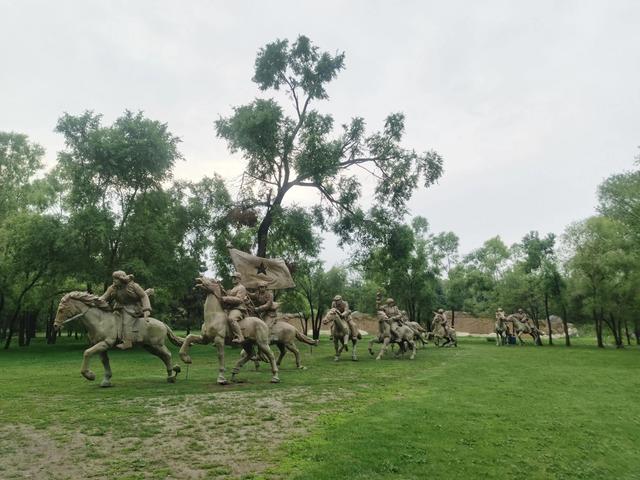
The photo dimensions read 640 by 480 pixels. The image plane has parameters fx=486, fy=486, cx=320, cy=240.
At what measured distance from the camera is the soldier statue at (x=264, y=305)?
16203mm

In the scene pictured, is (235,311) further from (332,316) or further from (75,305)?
(332,316)

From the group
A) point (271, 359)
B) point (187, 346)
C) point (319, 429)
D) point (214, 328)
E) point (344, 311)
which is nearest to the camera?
point (319, 429)

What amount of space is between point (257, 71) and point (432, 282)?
28.7m

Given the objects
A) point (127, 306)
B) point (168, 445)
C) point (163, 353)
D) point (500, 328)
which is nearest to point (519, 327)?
point (500, 328)

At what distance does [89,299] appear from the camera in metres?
11.6

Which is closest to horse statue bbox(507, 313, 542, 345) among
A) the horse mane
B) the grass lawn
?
the grass lawn

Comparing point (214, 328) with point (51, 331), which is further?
point (51, 331)

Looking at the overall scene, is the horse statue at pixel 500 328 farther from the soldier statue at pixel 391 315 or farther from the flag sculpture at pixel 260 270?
the flag sculpture at pixel 260 270

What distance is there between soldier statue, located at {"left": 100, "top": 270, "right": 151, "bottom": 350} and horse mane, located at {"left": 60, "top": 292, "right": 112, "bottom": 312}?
120 millimetres

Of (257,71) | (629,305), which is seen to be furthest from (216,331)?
(629,305)

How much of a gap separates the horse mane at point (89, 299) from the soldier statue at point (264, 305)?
5273 millimetres

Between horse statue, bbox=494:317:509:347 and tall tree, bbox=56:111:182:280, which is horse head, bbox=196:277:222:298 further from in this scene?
horse statue, bbox=494:317:509:347

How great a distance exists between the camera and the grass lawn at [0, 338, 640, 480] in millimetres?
5965

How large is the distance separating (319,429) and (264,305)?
28.8ft
